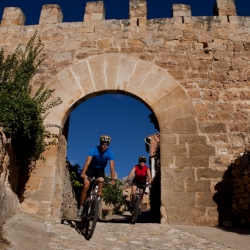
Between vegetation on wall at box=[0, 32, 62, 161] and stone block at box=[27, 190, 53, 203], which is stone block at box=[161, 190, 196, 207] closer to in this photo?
stone block at box=[27, 190, 53, 203]

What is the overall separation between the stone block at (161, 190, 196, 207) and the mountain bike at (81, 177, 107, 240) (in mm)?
1336

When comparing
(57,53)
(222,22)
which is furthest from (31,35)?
(222,22)

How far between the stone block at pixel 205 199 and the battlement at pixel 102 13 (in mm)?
3563

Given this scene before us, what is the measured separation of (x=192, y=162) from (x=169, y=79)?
1.68 m

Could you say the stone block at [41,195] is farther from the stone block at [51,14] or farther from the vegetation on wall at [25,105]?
the stone block at [51,14]

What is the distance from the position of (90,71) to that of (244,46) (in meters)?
3.14

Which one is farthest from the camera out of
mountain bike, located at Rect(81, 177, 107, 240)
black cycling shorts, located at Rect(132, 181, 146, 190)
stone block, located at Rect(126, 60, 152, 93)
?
stone block, located at Rect(126, 60, 152, 93)

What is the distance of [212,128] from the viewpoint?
4984 millimetres

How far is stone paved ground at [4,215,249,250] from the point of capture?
9.03 ft

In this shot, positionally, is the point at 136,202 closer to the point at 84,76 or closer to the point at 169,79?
the point at 169,79

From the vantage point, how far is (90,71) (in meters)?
5.62

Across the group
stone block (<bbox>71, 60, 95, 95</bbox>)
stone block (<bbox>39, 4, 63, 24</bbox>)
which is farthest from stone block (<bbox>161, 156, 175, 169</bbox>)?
stone block (<bbox>39, 4, 63, 24</bbox>)

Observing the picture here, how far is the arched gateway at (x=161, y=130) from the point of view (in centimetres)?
457

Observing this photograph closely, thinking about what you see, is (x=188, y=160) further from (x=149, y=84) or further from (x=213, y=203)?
(x=149, y=84)
